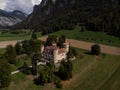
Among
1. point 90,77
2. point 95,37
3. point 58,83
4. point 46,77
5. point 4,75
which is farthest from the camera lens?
point 95,37

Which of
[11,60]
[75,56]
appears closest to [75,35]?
[75,56]

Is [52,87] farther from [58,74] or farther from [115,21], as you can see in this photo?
[115,21]

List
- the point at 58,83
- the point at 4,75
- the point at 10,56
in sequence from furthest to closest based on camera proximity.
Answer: the point at 10,56
the point at 58,83
the point at 4,75

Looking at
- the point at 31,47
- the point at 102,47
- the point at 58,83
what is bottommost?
the point at 58,83

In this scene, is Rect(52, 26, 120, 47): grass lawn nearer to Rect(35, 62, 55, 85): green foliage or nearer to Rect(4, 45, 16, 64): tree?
Rect(4, 45, 16, 64): tree

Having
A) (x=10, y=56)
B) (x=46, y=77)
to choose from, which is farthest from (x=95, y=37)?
(x=46, y=77)

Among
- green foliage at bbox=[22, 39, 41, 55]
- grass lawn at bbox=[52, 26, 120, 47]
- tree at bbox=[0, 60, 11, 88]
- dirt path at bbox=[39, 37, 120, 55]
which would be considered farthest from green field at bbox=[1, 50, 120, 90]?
grass lawn at bbox=[52, 26, 120, 47]

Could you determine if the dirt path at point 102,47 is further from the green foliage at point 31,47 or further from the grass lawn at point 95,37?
the green foliage at point 31,47

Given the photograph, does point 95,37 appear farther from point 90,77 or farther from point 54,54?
point 90,77
